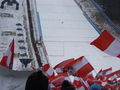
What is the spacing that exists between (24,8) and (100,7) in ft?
10.7

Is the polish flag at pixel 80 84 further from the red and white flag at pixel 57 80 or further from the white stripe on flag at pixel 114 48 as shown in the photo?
the white stripe on flag at pixel 114 48

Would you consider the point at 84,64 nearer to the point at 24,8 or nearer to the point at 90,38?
the point at 90,38

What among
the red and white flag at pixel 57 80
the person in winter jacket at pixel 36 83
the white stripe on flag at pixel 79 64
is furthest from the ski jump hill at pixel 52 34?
the person in winter jacket at pixel 36 83

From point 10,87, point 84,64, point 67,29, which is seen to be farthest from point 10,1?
point 10,87

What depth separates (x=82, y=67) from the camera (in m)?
6.04

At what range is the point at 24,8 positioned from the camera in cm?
1444

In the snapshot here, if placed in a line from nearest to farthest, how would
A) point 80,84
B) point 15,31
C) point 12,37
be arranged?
point 80,84, point 12,37, point 15,31

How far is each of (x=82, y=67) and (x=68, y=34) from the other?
6.21 metres

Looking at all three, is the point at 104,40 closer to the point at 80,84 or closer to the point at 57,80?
the point at 80,84

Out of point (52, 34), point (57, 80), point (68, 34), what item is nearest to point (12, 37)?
point (52, 34)

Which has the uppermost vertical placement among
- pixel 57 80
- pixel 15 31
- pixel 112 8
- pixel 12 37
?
pixel 57 80

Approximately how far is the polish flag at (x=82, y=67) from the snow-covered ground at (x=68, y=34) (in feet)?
11.6

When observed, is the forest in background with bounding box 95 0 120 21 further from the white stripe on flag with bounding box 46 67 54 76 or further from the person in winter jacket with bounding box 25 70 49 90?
the person in winter jacket with bounding box 25 70 49 90

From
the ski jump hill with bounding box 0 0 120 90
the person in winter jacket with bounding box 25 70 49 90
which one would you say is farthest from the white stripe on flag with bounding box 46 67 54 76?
the person in winter jacket with bounding box 25 70 49 90
